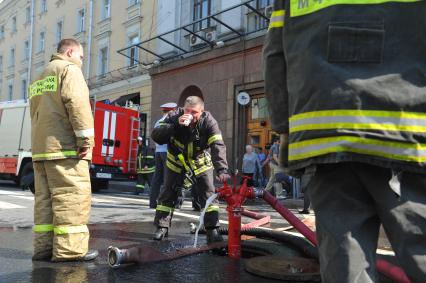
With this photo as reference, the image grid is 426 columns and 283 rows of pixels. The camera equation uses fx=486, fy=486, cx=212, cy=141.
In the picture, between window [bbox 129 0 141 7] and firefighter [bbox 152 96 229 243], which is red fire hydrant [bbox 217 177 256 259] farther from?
window [bbox 129 0 141 7]

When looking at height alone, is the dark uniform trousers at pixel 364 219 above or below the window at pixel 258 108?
below

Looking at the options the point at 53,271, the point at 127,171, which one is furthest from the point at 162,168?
the point at 127,171

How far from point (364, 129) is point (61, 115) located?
10.0ft

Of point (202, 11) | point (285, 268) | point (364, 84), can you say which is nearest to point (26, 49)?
point (202, 11)

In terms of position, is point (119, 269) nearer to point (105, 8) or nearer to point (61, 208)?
point (61, 208)

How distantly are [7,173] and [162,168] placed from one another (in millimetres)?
10072

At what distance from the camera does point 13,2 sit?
38094mm

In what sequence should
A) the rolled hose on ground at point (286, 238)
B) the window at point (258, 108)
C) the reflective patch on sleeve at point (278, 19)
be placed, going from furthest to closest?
1. the window at point (258, 108)
2. the rolled hose on ground at point (286, 238)
3. the reflective patch on sleeve at point (278, 19)

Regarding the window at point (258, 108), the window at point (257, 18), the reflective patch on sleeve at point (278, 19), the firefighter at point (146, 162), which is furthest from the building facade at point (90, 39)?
the reflective patch on sleeve at point (278, 19)

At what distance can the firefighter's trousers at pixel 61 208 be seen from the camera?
154 inches

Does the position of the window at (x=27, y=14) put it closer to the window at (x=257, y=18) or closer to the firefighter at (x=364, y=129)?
the window at (x=257, y=18)

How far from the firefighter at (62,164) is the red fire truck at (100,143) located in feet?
33.4

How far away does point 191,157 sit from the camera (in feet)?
16.5

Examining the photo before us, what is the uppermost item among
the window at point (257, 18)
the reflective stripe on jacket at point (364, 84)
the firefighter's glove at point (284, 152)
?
the window at point (257, 18)
